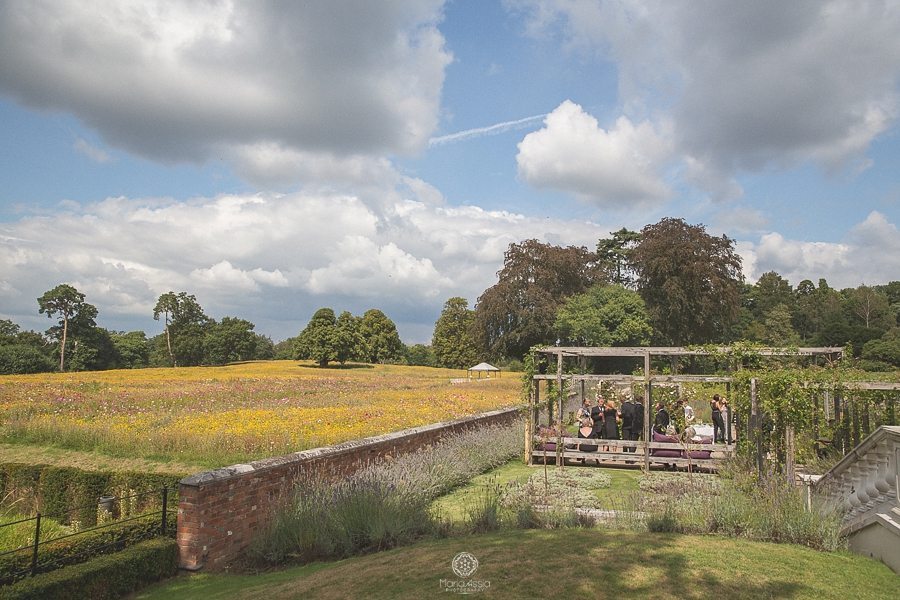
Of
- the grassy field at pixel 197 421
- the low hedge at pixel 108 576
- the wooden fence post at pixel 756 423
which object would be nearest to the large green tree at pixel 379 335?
the grassy field at pixel 197 421

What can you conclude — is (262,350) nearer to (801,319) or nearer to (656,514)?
(801,319)

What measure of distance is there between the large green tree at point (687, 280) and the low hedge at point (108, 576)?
131 ft

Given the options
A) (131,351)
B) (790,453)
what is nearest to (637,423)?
(790,453)

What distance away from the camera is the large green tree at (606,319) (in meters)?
41.6

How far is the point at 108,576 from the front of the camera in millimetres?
6766

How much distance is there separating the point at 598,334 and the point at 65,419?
108ft

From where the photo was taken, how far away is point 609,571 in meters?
4.86

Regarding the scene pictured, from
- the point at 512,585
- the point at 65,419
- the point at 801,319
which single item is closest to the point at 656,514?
the point at 512,585

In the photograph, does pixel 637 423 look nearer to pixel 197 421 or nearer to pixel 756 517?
pixel 756 517

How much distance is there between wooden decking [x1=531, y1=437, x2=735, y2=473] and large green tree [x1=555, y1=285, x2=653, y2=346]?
28.2m

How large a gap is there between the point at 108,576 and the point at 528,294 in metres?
41.8

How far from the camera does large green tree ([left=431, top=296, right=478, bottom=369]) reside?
7812cm

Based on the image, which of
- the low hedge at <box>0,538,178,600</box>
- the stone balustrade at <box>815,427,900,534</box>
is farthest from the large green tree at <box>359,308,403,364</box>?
the stone balustrade at <box>815,427,900,534</box>

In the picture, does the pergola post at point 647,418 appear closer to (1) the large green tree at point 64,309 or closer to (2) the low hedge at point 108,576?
(2) the low hedge at point 108,576
